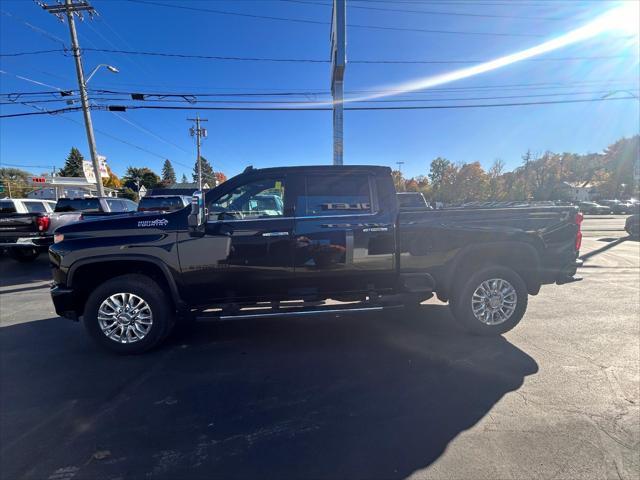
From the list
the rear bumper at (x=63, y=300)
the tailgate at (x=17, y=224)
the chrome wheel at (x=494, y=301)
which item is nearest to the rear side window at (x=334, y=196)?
the chrome wheel at (x=494, y=301)

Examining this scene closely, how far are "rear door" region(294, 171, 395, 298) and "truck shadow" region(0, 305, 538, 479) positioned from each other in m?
0.77

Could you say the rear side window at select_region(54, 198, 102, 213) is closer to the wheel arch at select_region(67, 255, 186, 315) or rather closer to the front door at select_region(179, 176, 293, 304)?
the wheel arch at select_region(67, 255, 186, 315)

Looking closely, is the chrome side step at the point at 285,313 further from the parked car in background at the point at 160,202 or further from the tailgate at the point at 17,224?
the parked car in background at the point at 160,202

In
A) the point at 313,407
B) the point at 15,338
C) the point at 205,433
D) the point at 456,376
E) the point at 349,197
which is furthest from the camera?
the point at 15,338

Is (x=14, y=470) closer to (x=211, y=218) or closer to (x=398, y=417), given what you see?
(x=211, y=218)

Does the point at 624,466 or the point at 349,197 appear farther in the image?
the point at 349,197

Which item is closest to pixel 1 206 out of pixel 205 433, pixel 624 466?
pixel 205 433

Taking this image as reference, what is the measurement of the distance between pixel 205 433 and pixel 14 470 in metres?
1.19

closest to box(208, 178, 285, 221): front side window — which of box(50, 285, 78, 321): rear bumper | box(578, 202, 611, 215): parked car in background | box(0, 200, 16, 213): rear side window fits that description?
box(50, 285, 78, 321): rear bumper

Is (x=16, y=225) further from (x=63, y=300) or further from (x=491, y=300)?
(x=491, y=300)

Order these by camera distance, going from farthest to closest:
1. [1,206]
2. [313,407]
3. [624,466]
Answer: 1. [1,206]
2. [313,407]
3. [624,466]

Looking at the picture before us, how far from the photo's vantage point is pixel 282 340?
3881 millimetres

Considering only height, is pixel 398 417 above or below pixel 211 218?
below

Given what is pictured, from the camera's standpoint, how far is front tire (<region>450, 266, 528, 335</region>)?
388 cm
